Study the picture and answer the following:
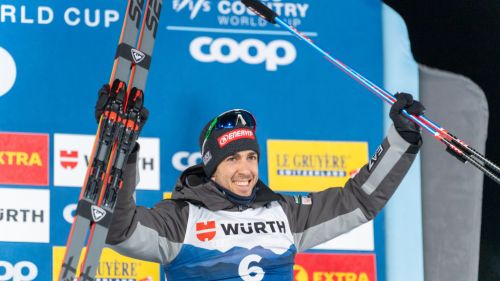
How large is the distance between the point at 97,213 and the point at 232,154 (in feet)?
2.39

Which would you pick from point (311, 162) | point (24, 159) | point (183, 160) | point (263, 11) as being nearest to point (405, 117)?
point (263, 11)

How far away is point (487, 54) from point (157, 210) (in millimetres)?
1992

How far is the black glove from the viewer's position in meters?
4.79

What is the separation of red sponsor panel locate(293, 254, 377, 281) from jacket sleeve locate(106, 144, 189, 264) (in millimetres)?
1045

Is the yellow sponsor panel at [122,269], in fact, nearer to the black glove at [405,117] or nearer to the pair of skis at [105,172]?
the pair of skis at [105,172]

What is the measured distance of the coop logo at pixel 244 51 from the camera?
5844 mm

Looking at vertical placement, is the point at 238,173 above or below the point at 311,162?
below

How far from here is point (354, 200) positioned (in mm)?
5027

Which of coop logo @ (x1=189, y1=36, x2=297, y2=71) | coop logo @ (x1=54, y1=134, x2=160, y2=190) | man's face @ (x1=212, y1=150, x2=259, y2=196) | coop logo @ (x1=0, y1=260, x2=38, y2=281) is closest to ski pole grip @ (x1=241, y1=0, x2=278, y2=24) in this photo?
man's face @ (x1=212, y1=150, x2=259, y2=196)

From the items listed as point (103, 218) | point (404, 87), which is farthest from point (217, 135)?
point (404, 87)

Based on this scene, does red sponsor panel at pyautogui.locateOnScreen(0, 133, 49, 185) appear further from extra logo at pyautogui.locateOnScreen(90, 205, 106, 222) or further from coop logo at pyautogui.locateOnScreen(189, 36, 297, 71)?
extra logo at pyautogui.locateOnScreen(90, 205, 106, 222)

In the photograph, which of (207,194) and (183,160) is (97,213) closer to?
(207,194)

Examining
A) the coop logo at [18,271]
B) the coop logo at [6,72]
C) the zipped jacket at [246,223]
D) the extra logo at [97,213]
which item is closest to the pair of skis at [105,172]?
the extra logo at [97,213]

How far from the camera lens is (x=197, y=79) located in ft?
19.1
